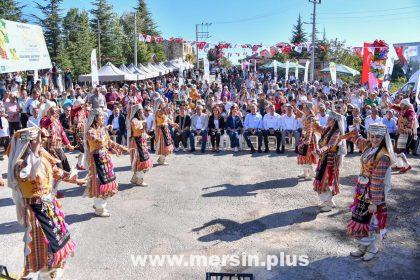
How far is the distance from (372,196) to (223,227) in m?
2.53

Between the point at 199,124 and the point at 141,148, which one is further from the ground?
the point at 199,124

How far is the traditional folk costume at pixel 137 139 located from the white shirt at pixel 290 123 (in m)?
5.35

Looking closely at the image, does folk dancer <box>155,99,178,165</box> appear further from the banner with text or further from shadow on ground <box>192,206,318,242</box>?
the banner with text

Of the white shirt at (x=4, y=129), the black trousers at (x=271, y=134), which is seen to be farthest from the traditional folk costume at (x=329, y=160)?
the white shirt at (x=4, y=129)

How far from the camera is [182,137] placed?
41.8 ft

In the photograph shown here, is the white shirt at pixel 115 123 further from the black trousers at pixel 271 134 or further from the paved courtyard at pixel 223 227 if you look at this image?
the black trousers at pixel 271 134

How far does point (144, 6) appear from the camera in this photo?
60.1m

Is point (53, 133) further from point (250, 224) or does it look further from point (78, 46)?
point (78, 46)

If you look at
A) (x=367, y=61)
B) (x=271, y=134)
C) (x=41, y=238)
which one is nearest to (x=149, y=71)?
(x=367, y=61)

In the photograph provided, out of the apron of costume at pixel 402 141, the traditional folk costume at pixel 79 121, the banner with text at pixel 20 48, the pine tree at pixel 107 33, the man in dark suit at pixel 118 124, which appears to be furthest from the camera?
the pine tree at pixel 107 33

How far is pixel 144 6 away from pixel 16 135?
196 feet

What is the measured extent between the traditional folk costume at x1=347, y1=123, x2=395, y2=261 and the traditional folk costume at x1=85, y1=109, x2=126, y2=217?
4.03m

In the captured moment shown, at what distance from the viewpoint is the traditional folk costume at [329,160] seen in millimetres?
7074

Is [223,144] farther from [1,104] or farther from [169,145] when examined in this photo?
[1,104]
